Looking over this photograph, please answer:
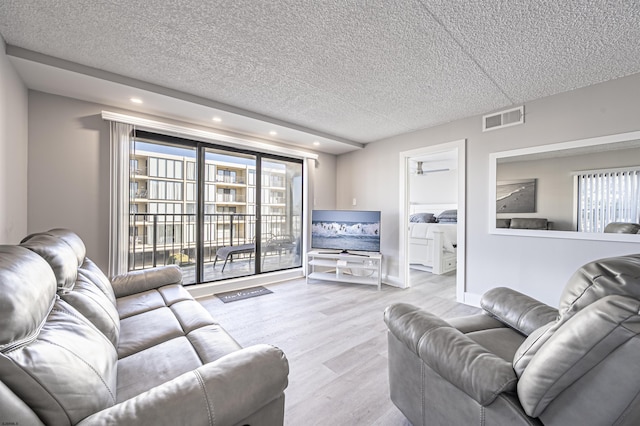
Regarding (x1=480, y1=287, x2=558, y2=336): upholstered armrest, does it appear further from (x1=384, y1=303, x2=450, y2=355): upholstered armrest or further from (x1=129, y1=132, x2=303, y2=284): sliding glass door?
(x1=129, y1=132, x2=303, y2=284): sliding glass door

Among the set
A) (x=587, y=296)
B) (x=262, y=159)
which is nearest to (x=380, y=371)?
(x=587, y=296)

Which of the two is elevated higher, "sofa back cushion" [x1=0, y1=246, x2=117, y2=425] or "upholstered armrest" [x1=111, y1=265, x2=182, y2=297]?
"sofa back cushion" [x1=0, y1=246, x2=117, y2=425]

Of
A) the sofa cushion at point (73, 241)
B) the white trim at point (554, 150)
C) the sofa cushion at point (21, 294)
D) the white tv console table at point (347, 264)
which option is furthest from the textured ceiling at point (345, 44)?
the white tv console table at point (347, 264)

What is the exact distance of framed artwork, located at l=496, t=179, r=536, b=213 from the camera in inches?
116

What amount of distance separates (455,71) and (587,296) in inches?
83.2

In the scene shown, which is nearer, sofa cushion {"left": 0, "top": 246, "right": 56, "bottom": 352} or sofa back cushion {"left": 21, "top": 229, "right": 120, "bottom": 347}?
sofa cushion {"left": 0, "top": 246, "right": 56, "bottom": 352}

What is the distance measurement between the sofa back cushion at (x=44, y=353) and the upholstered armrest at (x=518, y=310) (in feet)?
6.38

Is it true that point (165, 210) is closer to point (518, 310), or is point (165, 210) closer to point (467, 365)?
point (467, 365)

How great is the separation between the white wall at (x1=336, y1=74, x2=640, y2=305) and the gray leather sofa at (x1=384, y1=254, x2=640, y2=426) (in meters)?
1.82

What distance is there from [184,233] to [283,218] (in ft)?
5.56

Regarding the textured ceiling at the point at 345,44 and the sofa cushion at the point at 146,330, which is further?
the textured ceiling at the point at 345,44

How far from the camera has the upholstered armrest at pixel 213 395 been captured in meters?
0.74

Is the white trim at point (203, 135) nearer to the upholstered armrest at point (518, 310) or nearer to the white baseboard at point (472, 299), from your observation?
the white baseboard at point (472, 299)

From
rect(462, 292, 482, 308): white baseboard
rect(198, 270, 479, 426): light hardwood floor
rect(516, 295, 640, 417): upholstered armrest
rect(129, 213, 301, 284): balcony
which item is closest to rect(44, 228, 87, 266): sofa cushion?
rect(129, 213, 301, 284): balcony
